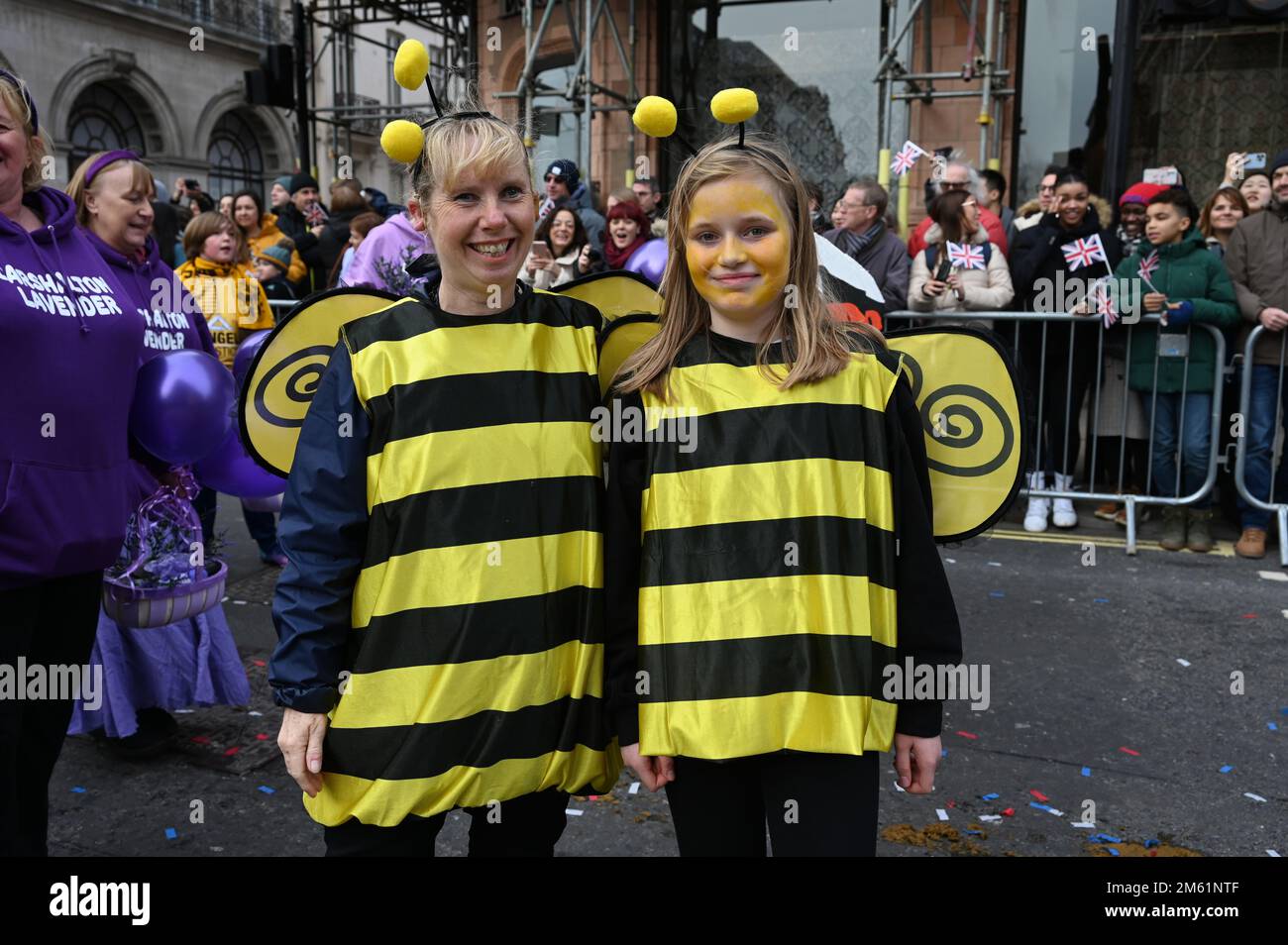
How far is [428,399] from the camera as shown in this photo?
1869 mm

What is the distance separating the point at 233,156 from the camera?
29.0 meters

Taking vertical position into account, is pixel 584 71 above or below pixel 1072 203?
above

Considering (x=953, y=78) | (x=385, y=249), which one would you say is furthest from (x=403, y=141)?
(x=953, y=78)

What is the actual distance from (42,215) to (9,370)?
1.52ft

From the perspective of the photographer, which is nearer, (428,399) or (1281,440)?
(428,399)

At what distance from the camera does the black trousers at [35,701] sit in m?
2.30

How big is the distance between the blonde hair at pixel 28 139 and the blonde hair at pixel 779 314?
147 cm

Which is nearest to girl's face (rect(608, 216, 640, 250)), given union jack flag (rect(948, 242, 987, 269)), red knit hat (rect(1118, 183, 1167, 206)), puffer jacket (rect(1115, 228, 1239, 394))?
union jack flag (rect(948, 242, 987, 269))

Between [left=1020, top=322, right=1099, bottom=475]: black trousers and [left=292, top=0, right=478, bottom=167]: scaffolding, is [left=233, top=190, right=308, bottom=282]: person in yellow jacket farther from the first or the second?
[left=1020, top=322, right=1099, bottom=475]: black trousers

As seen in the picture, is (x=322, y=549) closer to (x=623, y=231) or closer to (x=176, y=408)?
(x=176, y=408)

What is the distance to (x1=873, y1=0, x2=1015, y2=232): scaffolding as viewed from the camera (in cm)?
952

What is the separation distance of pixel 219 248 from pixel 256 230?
10.2 feet
